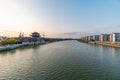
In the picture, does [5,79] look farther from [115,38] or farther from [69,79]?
[115,38]

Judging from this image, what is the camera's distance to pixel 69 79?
45.5ft

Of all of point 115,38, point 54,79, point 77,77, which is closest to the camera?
point 54,79

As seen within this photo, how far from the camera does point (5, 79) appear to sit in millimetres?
13656

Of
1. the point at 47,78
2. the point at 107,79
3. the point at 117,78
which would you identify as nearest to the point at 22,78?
the point at 47,78

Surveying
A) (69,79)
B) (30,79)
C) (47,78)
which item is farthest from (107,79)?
(30,79)

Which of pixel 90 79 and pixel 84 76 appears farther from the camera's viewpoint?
pixel 84 76

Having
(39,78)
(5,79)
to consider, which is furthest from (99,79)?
(5,79)

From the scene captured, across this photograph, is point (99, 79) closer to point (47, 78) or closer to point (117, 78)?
point (117, 78)

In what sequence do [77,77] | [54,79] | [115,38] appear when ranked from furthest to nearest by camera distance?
[115,38]
[77,77]
[54,79]

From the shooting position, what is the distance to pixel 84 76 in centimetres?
1494

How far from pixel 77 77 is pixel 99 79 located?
8.31 feet

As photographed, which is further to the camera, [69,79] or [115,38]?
[115,38]

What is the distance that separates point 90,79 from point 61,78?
3.36 metres

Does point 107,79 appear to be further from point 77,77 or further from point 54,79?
point 54,79
